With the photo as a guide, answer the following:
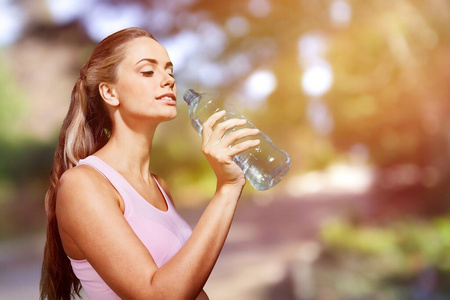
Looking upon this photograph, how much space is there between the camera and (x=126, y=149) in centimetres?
76

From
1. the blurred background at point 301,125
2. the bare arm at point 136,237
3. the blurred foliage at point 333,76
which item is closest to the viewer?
the bare arm at point 136,237

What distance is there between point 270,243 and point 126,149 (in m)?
2.78

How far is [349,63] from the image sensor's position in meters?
3.46

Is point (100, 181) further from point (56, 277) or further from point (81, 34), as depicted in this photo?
point (81, 34)

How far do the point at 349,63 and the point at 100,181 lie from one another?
3.05 meters

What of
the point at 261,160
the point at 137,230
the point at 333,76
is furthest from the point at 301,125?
the point at 137,230

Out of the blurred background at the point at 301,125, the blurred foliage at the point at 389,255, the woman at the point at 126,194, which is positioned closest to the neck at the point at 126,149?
the woman at the point at 126,194

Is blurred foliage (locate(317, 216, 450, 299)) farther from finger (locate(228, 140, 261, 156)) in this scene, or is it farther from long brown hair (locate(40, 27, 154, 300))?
finger (locate(228, 140, 261, 156))

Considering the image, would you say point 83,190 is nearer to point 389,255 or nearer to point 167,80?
point 167,80

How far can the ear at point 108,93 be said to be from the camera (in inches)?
29.0

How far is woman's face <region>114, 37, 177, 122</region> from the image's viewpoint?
705 millimetres

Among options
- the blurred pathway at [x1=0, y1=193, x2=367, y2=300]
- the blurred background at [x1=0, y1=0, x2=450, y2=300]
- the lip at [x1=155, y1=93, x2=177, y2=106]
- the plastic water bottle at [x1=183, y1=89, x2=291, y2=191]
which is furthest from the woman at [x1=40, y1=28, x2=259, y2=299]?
the blurred pathway at [x1=0, y1=193, x2=367, y2=300]

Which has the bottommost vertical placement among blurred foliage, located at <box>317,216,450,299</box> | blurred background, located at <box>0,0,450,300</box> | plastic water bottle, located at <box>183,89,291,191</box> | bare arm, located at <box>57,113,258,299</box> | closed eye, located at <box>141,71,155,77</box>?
bare arm, located at <box>57,113,258,299</box>

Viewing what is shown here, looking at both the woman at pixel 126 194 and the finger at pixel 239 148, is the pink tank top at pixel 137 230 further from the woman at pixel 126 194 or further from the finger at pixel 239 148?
the finger at pixel 239 148
